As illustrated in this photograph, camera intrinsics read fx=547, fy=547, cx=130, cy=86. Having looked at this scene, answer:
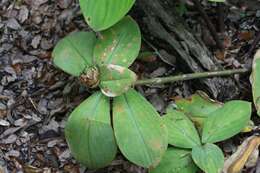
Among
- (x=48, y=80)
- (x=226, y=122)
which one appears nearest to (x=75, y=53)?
(x=48, y=80)

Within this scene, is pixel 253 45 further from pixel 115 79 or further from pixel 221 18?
pixel 115 79

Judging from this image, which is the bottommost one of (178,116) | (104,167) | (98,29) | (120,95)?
(104,167)

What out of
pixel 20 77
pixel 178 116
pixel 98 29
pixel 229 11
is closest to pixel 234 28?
pixel 229 11

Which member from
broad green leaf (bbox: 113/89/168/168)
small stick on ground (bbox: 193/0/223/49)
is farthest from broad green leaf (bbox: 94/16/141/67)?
small stick on ground (bbox: 193/0/223/49)

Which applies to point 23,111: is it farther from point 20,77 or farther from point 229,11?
point 229,11

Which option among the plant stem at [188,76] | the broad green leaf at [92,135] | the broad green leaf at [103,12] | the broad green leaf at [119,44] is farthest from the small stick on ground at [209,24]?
the broad green leaf at [92,135]

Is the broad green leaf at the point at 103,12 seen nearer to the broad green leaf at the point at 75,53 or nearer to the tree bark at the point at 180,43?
the broad green leaf at the point at 75,53

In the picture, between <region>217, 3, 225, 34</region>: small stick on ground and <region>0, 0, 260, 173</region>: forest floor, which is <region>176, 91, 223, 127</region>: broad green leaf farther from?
<region>217, 3, 225, 34</region>: small stick on ground
